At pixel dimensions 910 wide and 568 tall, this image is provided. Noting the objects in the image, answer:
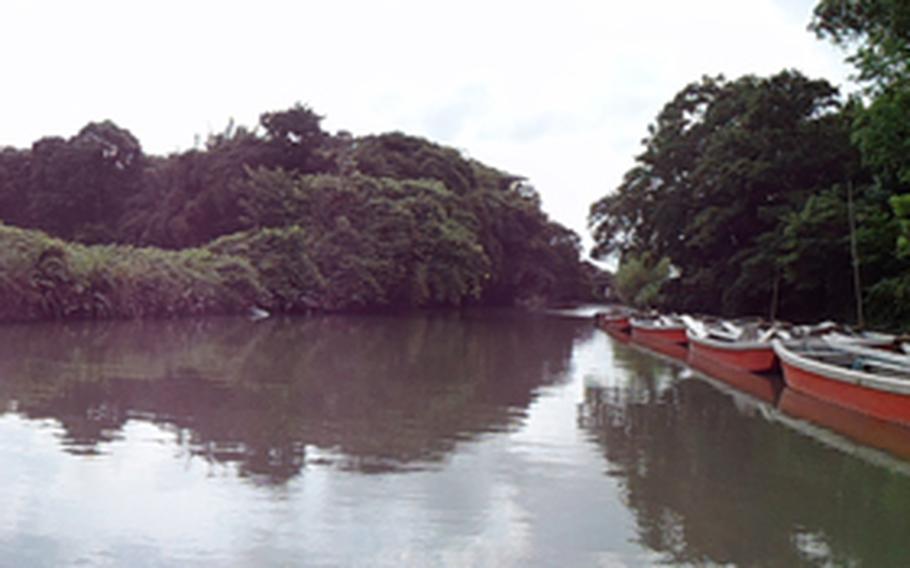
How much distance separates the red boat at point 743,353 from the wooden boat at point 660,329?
3466mm

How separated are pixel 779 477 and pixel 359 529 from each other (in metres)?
3.53

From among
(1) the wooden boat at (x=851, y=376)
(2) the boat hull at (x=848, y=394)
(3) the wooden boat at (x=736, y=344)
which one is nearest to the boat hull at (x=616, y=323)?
(3) the wooden boat at (x=736, y=344)

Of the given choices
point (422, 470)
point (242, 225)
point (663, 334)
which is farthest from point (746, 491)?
point (242, 225)

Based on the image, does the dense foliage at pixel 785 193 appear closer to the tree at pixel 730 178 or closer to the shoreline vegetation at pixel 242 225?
the tree at pixel 730 178

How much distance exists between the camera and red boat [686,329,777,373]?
13688 mm

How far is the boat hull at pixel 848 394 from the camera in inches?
346

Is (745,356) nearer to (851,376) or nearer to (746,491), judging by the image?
(851,376)

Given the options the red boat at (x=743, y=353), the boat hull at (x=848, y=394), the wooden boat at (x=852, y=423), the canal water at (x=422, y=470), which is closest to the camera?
the canal water at (x=422, y=470)

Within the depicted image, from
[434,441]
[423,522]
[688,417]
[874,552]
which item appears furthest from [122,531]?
[688,417]

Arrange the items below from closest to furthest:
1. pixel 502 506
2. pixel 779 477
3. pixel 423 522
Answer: pixel 423 522, pixel 502 506, pixel 779 477

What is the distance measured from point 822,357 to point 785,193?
1104cm

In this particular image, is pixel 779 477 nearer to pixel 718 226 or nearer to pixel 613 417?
pixel 613 417

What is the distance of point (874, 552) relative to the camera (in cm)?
459

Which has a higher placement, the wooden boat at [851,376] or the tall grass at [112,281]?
the tall grass at [112,281]
